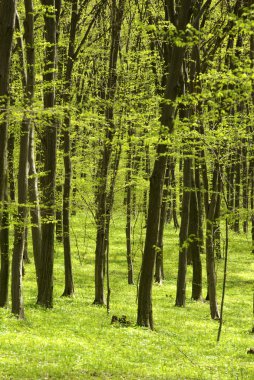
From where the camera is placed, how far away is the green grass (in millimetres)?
11242

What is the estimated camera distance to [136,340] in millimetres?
14453

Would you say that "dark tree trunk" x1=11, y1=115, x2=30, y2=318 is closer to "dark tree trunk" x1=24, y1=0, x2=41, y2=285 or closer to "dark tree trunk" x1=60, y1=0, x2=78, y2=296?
"dark tree trunk" x1=24, y1=0, x2=41, y2=285

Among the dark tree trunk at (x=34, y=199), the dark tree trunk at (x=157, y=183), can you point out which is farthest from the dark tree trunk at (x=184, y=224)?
the dark tree trunk at (x=34, y=199)

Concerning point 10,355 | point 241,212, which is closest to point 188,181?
point 241,212

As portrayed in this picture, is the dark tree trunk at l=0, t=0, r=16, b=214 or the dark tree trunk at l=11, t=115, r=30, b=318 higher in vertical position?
the dark tree trunk at l=0, t=0, r=16, b=214

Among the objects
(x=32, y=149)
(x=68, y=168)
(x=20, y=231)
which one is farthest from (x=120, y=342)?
(x=68, y=168)

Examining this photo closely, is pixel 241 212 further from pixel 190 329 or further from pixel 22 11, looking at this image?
pixel 22 11

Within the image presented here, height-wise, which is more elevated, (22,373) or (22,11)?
→ (22,11)

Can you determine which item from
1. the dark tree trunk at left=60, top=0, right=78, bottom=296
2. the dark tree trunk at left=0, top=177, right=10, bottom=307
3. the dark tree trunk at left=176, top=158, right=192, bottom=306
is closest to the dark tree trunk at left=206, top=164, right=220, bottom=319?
the dark tree trunk at left=176, top=158, right=192, bottom=306

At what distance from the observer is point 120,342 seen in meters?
14.3

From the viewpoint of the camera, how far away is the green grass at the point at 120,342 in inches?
443

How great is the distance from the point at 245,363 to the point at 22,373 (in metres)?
6.22

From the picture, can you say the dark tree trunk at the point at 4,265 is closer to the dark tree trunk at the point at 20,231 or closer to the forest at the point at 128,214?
the forest at the point at 128,214

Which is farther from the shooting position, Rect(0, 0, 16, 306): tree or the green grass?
the green grass
